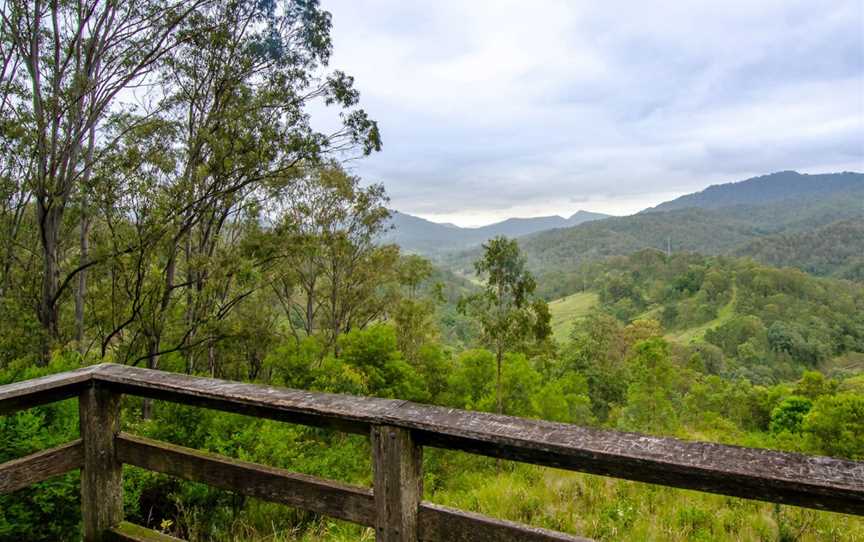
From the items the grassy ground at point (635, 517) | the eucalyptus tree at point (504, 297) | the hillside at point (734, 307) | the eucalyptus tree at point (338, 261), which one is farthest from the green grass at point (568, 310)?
the grassy ground at point (635, 517)

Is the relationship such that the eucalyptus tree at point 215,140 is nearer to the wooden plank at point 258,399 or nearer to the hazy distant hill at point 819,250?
the wooden plank at point 258,399

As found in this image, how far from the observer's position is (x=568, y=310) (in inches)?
3984

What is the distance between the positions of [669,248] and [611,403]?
576 feet

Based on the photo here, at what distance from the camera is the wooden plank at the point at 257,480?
5.12 ft

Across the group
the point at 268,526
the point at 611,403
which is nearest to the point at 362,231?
the point at 268,526

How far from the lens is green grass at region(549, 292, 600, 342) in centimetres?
8821

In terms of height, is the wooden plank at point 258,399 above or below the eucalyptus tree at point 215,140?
below

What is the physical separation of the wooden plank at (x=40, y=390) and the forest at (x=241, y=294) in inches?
53.5

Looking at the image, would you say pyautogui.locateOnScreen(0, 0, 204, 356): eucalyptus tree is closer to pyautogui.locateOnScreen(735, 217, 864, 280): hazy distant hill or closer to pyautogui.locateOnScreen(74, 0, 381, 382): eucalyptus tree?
pyautogui.locateOnScreen(74, 0, 381, 382): eucalyptus tree

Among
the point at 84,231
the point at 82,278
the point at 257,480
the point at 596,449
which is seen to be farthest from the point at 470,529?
the point at 82,278

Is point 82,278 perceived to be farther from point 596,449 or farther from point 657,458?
point 657,458

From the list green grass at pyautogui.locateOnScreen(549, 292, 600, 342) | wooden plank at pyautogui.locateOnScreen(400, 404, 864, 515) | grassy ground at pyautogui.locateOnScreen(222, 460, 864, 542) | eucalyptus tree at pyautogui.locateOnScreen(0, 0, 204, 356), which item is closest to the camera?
wooden plank at pyautogui.locateOnScreen(400, 404, 864, 515)

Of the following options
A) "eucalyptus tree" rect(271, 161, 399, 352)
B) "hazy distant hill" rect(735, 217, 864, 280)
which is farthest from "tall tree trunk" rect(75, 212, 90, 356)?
"hazy distant hill" rect(735, 217, 864, 280)

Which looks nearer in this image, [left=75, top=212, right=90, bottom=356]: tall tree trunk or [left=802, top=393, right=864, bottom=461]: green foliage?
[left=75, top=212, right=90, bottom=356]: tall tree trunk
